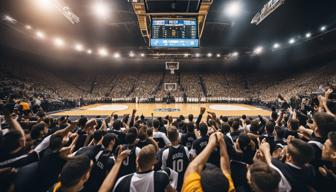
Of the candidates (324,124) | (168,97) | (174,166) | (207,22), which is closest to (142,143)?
(174,166)

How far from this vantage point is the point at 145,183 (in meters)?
1.54

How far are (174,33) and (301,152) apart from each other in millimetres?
6053

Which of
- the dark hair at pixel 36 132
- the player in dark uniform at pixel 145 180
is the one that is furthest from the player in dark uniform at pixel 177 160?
the dark hair at pixel 36 132

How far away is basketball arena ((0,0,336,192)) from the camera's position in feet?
5.37

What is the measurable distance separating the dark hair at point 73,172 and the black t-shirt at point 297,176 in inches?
81.6

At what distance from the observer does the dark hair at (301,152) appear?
5.23ft

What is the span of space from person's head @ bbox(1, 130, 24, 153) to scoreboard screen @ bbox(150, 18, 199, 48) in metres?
5.44

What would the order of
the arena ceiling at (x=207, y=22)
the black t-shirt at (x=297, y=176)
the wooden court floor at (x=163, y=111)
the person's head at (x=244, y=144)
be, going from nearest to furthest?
the black t-shirt at (x=297, y=176)
the person's head at (x=244, y=144)
the arena ceiling at (x=207, y=22)
the wooden court floor at (x=163, y=111)

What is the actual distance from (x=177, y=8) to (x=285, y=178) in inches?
241

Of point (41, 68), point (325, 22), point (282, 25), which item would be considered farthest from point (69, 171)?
point (41, 68)

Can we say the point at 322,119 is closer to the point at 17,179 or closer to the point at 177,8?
the point at 17,179

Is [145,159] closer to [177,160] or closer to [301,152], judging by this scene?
[177,160]

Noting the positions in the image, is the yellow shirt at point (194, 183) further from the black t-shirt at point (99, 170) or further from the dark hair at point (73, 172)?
the black t-shirt at point (99, 170)

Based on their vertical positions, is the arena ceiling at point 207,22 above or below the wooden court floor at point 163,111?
above
